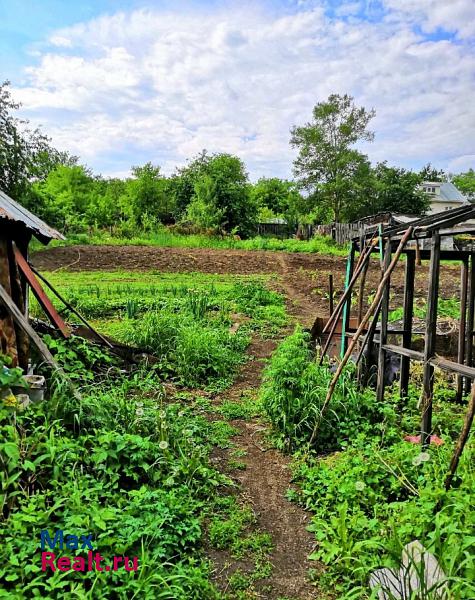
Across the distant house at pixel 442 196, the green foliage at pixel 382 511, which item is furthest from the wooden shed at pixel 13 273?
the distant house at pixel 442 196

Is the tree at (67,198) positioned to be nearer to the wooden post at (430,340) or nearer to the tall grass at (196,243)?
the tall grass at (196,243)

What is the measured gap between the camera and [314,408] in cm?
455

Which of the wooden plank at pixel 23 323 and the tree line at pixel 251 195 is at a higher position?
the tree line at pixel 251 195

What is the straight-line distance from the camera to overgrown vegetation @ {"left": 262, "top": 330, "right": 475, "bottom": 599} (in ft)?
8.55

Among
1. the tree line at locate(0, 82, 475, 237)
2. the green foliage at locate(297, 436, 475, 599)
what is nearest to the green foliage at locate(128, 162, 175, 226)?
the tree line at locate(0, 82, 475, 237)

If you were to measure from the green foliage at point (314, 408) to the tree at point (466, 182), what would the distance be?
81471mm

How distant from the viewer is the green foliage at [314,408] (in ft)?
14.7

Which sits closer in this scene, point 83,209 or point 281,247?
point 281,247

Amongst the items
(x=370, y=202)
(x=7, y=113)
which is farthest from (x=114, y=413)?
(x=370, y=202)

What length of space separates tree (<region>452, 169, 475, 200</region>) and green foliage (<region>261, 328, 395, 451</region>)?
3208 inches

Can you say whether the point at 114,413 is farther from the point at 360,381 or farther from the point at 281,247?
the point at 281,247

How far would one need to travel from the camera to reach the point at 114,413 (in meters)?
4.11

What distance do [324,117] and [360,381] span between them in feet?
105

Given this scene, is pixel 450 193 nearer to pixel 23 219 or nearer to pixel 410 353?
pixel 410 353
